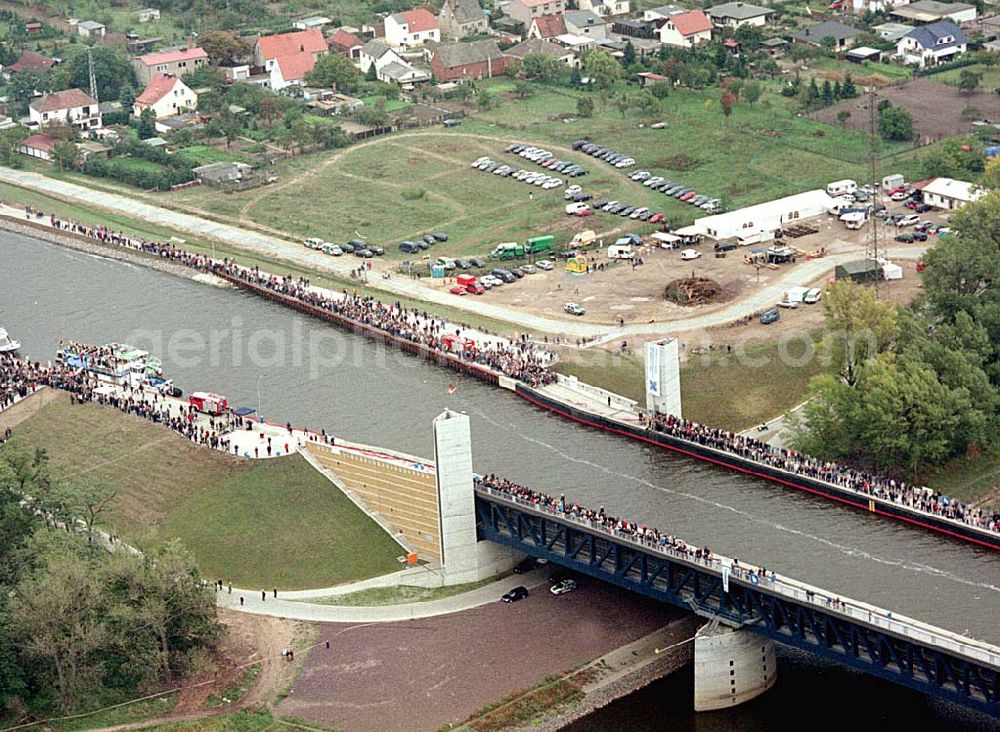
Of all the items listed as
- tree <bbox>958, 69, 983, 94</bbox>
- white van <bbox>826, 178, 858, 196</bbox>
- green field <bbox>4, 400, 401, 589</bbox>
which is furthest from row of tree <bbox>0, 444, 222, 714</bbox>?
tree <bbox>958, 69, 983, 94</bbox>

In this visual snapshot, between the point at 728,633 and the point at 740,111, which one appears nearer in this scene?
the point at 728,633

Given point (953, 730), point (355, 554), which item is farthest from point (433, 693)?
point (953, 730)

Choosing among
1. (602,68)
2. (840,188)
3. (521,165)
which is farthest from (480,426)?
(602,68)

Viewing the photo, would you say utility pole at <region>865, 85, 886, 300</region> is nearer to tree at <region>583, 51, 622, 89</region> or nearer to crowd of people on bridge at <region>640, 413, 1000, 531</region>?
crowd of people on bridge at <region>640, 413, 1000, 531</region>

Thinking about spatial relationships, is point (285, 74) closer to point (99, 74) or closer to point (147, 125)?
point (99, 74)

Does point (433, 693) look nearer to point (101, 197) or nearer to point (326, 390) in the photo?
point (326, 390)

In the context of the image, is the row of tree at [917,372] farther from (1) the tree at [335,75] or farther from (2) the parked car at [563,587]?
(1) the tree at [335,75]
